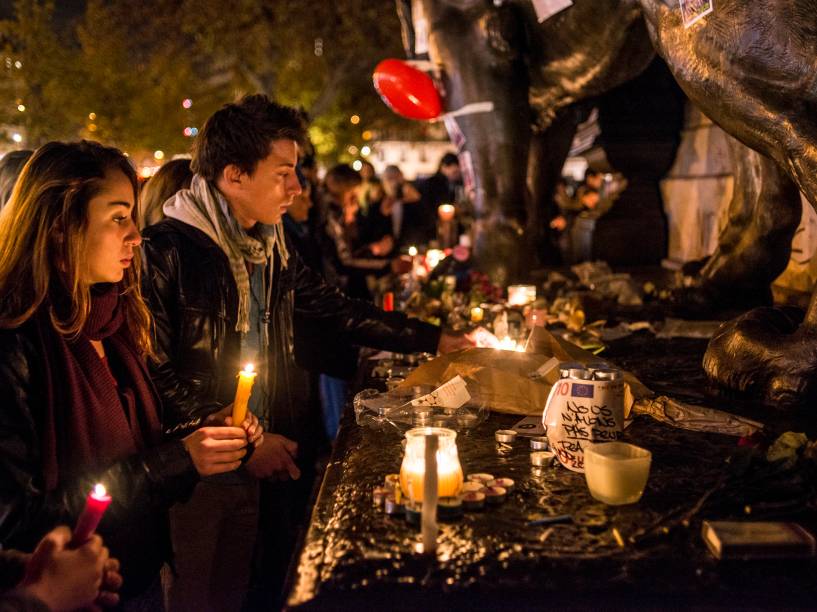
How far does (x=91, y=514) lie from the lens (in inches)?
64.8

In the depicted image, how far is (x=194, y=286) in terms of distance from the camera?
3012 millimetres

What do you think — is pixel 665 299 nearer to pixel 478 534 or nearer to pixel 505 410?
pixel 505 410

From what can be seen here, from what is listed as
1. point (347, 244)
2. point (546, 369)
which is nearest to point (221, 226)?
point (546, 369)

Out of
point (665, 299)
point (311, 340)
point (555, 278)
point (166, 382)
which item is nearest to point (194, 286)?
point (166, 382)

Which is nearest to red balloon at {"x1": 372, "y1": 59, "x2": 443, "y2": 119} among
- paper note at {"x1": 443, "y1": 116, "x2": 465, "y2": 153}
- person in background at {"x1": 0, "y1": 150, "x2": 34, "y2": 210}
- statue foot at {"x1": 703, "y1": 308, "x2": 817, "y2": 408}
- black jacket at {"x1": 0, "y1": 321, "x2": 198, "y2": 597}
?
paper note at {"x1": 443, "y1": 116, "x2": 465, "y2": 153}

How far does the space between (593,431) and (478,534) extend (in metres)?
0.48

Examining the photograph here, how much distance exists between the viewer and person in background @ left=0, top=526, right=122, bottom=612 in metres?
1.67

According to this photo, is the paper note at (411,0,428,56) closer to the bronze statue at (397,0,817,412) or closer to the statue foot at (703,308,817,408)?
the bronze statue at (397,0,817,412)

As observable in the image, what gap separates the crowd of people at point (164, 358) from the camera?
201cm

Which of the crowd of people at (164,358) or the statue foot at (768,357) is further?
the statue foot at (768,357)

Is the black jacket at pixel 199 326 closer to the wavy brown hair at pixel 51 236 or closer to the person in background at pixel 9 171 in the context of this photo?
the wavy brown hair at pixel 51 236

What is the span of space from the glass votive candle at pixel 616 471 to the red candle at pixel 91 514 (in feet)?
3.81

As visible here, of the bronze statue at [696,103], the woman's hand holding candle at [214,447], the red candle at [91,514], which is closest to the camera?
the red candle at [91,514]

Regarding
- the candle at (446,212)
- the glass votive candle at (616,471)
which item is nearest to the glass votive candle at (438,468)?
the glass votive candle at (616,471)
